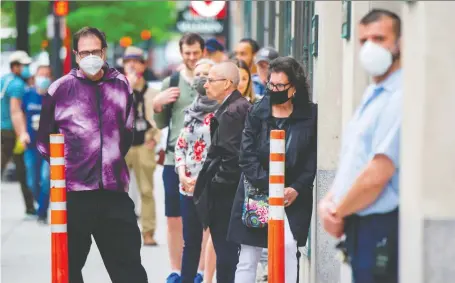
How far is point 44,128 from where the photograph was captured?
304 inches

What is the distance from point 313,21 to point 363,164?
4.36m

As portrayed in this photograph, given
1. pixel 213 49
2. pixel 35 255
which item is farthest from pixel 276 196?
pixel 213 49

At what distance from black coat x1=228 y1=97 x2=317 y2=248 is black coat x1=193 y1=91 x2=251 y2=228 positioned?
0.58 metres

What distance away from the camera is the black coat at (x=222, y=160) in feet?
28.6

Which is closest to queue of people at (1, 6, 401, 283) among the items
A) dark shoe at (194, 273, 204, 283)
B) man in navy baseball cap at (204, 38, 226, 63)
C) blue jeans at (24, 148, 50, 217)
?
dark shoe at (194, 273, 204, 283)

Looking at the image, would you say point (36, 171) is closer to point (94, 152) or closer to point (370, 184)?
point (94, 152)

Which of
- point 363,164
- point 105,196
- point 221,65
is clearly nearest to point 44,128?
point 105,196

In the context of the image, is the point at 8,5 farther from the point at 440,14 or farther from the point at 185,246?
the point at 440,14

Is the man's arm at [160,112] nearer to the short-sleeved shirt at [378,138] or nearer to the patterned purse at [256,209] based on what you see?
the patterned purse at [256,209]

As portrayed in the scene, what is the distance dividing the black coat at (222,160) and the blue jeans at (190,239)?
2.22 feet

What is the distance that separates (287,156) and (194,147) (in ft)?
5.56

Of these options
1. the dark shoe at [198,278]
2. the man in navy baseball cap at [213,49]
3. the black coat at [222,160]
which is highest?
the man in navy baseball cap at [213,49]

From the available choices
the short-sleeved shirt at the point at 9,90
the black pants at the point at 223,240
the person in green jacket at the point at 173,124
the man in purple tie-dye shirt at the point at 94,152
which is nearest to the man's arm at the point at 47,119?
the man in purple tie-dye shirt at the point at 94,152

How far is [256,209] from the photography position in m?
8.03
